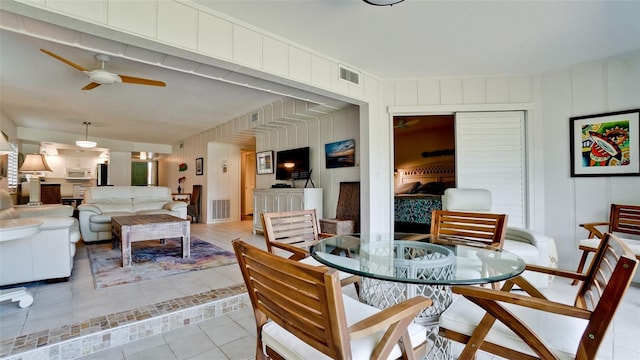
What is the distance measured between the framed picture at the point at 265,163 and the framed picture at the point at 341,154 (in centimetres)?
172

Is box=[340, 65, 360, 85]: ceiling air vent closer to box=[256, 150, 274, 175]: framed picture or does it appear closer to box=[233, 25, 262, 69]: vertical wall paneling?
box=[233, 25, 262, 69]: vertical wall paneling

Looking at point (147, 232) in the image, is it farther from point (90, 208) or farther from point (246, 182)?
point (246, 182)

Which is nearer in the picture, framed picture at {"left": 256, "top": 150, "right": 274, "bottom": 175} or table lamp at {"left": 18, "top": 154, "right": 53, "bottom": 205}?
table lamp at {"left": 18, "top": 154, "right": 53, "bottom": 205}

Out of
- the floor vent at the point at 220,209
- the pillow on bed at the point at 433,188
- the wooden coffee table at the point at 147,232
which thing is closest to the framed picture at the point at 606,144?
the pillow on bed at the point at 433,188

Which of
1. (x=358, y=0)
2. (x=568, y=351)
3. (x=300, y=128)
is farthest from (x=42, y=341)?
(x=300, y=128)

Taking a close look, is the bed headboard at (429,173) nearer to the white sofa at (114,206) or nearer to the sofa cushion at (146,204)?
the white sofa at (114,206)

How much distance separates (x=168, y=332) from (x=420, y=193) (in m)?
5.99

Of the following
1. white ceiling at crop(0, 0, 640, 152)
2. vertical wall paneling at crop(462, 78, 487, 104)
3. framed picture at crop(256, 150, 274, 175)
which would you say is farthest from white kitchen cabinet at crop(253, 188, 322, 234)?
vertical wall paneling at crop(462, 78, 487, 104)

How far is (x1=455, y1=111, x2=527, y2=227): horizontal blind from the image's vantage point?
385cm

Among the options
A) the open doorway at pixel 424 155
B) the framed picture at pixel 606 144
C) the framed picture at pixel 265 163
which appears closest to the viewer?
the framed picture at pixel 606 144

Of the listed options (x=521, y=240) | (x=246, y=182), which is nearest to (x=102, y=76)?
(x=521, y=240)

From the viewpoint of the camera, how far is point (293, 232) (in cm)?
226

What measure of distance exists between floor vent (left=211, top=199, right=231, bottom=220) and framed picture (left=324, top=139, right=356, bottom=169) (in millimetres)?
Result: 4130

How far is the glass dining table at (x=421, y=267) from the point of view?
138cm
